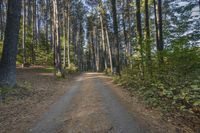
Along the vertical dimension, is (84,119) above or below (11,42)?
below

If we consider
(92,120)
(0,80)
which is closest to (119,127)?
(92,120)

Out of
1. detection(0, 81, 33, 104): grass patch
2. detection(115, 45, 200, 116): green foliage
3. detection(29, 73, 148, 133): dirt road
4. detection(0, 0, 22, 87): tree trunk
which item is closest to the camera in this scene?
detection(29, 73, 148, 133): dirt road

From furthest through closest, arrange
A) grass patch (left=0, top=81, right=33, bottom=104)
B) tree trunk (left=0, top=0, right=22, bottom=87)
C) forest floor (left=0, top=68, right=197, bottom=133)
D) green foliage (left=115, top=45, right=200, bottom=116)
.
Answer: tree trunk (left=0, top=0, right=22, bottom=87)
grass patch (left=0, top=81, right=33, bottom=104)
green foliage (left=115, top=45, right=200, bottom=116)
forest floor (left=0, top=68, right=197, bottom=133)

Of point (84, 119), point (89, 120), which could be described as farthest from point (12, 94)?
point (89, 120)

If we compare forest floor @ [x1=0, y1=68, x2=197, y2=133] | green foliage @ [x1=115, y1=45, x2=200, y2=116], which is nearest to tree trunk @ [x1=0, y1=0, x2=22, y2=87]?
forest floor @ [x1=0, y1=68, x2=197, y2=133]

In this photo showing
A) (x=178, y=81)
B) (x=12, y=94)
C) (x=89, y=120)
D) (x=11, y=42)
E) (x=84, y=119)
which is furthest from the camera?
(x=11, y=42)

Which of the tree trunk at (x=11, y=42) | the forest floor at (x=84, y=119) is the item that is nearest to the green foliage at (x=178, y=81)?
the forest floor at (x=84, y=119)

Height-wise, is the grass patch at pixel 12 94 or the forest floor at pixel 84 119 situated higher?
the grass patch at pixel 12 94

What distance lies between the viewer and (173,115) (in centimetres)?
812

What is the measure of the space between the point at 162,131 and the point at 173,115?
1849mm

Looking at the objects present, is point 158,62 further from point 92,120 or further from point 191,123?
point 92,120

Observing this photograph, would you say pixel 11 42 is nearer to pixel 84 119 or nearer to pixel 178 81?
pixel 84 119

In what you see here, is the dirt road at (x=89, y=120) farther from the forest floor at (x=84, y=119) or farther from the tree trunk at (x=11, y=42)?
the tree trunk at (x=11, y=42)

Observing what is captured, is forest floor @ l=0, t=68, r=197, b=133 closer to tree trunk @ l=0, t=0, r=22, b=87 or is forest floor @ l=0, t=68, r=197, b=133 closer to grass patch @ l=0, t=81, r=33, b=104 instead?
grass patch @ l=0, t=81, r=33, b=104
